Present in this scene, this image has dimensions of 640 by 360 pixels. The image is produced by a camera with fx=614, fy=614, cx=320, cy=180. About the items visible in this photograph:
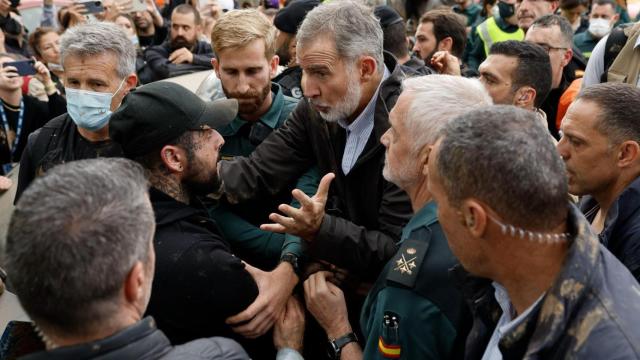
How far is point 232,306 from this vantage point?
7.89 ft

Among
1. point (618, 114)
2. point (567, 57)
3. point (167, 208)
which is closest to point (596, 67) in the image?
point (567, 57)

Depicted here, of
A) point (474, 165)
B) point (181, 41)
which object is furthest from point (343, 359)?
point (181, 41)

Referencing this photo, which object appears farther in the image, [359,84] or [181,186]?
[359,84]

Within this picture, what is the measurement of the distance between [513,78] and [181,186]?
8.81 feet

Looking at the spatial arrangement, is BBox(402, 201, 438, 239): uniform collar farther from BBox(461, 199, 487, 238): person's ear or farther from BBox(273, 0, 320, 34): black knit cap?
BBox(273, 0, 320, 34): black knit cap

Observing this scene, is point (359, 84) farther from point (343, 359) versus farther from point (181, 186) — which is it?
point (343, 359)

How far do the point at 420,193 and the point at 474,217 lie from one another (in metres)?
0.61

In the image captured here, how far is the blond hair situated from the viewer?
3662 millimetres

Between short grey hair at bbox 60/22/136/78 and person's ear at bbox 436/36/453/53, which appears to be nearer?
short grey hair at bbox 60/22/136/78

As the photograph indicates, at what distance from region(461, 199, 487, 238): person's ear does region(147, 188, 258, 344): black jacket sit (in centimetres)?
101

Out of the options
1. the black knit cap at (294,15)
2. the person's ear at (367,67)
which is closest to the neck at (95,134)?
the person's ear at (367,67)

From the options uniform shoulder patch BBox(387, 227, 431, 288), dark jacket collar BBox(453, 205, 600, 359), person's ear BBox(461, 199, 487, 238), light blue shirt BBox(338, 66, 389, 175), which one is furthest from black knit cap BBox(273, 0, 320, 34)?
dark jacket collar BBox(453, 205, 600, 359)

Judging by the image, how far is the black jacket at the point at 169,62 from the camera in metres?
6.86

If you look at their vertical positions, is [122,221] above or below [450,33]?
above
